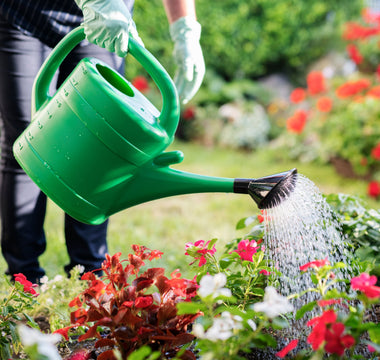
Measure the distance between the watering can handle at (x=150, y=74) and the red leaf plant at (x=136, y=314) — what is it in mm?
348

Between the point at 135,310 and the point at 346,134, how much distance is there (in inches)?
128

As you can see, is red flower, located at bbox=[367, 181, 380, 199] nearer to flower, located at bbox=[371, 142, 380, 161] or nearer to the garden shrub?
flower, located at bbox=[371, 142, 380, 161]

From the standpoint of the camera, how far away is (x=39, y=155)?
1.18 m

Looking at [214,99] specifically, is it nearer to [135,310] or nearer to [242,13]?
[242,13]

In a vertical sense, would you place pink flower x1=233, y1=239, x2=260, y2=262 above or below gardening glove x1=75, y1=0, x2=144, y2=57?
below

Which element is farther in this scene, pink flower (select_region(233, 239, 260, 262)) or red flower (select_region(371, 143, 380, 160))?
red flower (select_region(371, 143, 380, 160))

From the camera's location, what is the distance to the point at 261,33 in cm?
673

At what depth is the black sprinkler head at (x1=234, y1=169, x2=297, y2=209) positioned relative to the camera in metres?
1.09

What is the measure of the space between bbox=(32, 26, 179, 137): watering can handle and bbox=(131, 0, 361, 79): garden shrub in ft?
16.1

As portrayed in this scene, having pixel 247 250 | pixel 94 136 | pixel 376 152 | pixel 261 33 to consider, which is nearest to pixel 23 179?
pixel 94 136

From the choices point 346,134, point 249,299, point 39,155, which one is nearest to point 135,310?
point 249,299

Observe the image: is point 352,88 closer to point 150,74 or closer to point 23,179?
point 23,179

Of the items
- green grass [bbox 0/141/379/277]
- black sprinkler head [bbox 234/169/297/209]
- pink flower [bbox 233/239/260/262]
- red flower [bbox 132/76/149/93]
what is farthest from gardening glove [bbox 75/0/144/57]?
red flower [bbox 132/76/149/93]

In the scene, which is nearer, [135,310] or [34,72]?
[135,310]
